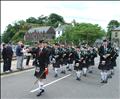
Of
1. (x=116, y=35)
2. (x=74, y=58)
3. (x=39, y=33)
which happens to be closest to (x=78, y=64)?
(x=74, y=58)

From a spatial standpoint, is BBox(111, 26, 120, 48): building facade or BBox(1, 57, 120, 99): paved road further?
BBox(111, 26, 120, 48): building facade

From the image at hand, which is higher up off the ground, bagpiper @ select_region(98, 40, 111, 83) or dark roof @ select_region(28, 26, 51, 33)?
dark roof @ select_region(28, 26, 51, 33)

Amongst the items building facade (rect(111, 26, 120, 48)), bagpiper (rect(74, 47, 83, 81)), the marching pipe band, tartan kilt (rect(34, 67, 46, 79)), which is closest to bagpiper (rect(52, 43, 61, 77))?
the marching pipe band

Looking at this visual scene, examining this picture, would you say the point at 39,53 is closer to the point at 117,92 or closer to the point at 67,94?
the point at 67,94

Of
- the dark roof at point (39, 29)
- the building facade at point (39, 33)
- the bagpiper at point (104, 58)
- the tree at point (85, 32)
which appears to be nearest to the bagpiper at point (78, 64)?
the bagpiper at point (104, 58)

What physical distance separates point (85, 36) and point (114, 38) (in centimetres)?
3001

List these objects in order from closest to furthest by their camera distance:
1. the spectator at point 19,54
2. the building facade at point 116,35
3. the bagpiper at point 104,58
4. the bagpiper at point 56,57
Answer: the bagpiper at point 104,58, the bagpiper at point 56,57, the spectator at point 19,54, the building facade at point 116,35

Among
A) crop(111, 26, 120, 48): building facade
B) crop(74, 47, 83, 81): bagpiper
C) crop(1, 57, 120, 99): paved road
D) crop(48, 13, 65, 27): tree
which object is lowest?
crop(1, 57, 120, 99): paved road

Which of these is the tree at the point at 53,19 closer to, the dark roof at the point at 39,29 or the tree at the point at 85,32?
the dark roof at the point at 39,29

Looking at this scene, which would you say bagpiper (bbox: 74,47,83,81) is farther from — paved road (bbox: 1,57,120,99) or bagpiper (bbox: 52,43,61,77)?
paved road (bbox: 1,57,120,99)

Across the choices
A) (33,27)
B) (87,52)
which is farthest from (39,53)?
(33,27)

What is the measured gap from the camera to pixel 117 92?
43.8 ft

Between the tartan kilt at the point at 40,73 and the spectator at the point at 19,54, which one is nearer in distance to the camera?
the tartan kilt at the point at 40,73

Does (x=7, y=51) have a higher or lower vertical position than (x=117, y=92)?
higher
